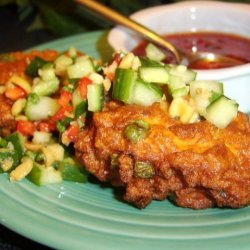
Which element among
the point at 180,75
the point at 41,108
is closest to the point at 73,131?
the point at 41,108

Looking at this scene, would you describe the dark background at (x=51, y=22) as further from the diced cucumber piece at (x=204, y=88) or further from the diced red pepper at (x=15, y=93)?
the diced cucumber piece at (x=204, y=88)

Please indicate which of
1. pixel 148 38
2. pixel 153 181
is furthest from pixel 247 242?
pixel 148 38

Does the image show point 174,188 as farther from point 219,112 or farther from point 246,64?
point 246,64

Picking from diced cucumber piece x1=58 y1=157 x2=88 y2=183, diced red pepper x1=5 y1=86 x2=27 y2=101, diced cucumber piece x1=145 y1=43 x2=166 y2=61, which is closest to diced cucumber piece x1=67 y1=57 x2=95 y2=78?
diced red pepper x1=5 y1=86 x2=27 y2=101

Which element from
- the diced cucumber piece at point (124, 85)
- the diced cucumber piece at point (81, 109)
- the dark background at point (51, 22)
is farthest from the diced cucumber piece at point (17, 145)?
the dark background at point (51, 22)

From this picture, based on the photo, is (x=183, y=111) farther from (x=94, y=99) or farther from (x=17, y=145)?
(x=17, y=145)

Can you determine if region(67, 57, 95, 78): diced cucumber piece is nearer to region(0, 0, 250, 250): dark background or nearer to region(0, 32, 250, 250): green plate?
region(0, 32, 250, 250): green plate
